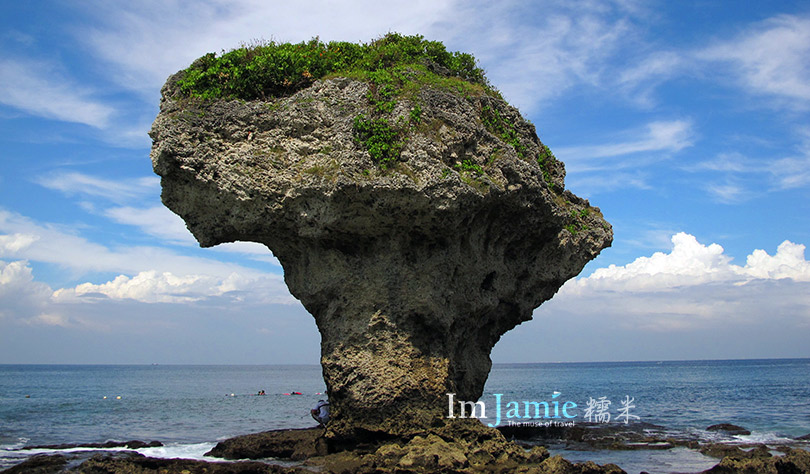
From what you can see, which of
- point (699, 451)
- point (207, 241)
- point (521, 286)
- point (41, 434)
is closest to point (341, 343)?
point (207, 241)

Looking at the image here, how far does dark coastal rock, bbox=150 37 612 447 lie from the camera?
453 inches

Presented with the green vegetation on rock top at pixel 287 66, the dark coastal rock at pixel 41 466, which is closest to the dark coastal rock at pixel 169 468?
the dark coastal rock at pixel 41 466

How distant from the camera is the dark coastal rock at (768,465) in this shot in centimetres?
1129

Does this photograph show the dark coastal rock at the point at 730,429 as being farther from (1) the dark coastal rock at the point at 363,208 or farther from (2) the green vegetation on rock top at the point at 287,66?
(2) the green vegetation on rock top at the point at 287,66

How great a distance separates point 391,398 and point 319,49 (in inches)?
311

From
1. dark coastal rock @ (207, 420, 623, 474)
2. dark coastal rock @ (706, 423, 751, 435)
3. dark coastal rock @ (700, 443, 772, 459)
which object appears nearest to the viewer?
dark coastal rock @ (207, 420, 623, 474)

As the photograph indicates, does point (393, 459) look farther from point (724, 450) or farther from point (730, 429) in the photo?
point (730, 429)

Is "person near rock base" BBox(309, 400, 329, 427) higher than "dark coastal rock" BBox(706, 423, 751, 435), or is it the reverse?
"person near rock base" BBox(309, 400, 329, 427)

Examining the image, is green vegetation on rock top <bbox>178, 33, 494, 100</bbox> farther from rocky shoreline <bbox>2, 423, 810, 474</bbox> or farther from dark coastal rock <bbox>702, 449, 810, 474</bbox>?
dark coastal rock <bbox>702, 449, 810, 474</bbox>

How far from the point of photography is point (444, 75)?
14016 mm

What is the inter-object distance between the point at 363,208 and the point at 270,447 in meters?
6.61

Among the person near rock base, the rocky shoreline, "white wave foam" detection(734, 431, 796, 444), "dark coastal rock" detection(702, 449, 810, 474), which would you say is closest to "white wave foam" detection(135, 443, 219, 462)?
the rocky shoreline

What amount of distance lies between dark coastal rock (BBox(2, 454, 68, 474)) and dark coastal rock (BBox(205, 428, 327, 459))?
315 cm

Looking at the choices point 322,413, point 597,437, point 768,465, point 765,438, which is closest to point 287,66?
point 322,413
